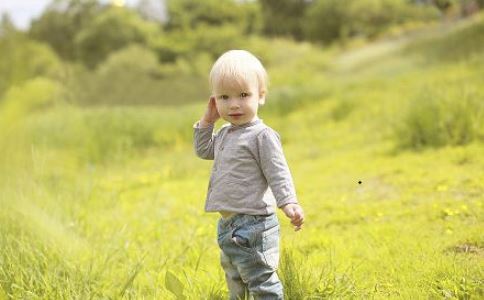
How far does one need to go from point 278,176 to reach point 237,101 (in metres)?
0.35

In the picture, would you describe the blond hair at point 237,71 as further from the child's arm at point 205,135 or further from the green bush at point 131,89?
the green bush at point 131,89

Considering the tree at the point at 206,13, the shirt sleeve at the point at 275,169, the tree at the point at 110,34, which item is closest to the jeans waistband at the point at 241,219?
the shirt sleeve at the point at 275,169

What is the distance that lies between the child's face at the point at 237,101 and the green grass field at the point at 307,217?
25.9 inches

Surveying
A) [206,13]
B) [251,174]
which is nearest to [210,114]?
[251,174]

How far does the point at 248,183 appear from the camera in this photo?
228 centimetres

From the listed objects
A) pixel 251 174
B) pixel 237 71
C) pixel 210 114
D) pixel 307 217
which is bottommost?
pixel 307 217

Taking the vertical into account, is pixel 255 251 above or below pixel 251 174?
below

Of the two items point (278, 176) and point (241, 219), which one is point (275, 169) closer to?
point (278, 176)

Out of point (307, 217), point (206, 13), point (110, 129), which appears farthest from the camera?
point (206, 13)

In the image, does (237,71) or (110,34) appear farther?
(110,34)

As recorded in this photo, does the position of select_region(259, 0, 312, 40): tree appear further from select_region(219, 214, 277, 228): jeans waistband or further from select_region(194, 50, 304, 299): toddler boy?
select_region(219, 214, 277, 228): jeans waistband

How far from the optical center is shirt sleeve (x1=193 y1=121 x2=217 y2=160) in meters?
2.51

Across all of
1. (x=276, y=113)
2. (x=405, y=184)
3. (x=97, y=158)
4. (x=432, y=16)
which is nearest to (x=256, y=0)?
(x=432, y=16)

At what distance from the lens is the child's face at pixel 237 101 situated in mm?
2254
